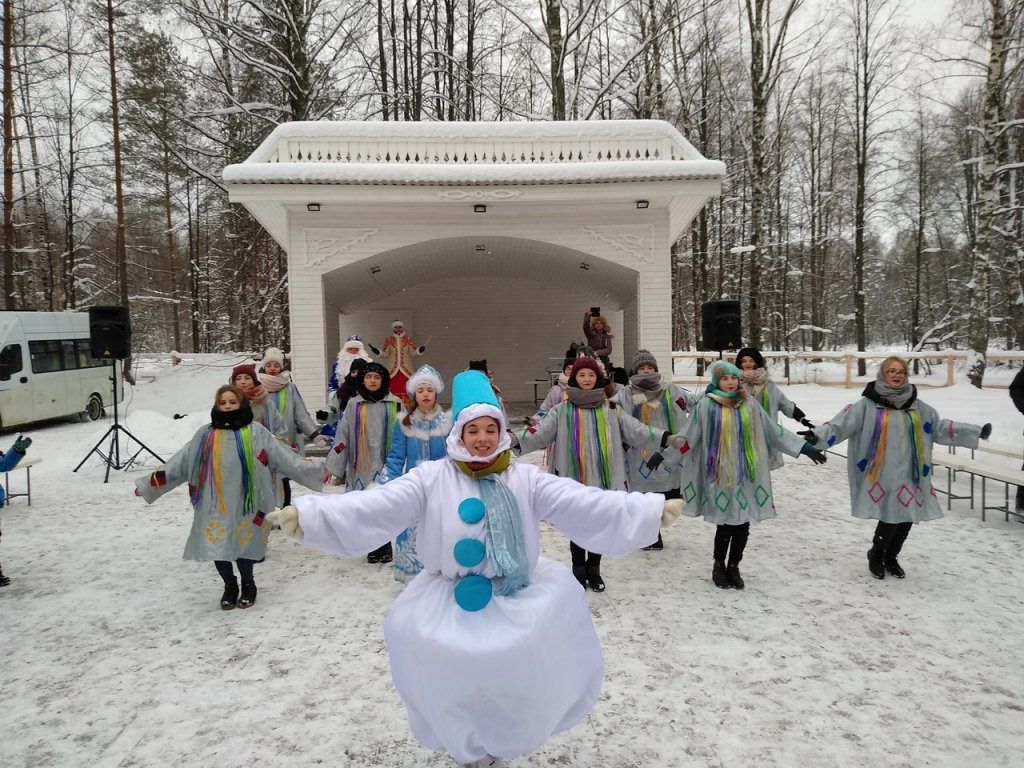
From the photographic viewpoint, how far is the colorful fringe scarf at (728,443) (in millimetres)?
4613

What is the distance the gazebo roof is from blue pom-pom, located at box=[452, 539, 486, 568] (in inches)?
350

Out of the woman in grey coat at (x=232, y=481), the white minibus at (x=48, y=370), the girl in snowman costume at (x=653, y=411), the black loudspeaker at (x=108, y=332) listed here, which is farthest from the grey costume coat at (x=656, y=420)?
the white minibus at (x=48, y=370)

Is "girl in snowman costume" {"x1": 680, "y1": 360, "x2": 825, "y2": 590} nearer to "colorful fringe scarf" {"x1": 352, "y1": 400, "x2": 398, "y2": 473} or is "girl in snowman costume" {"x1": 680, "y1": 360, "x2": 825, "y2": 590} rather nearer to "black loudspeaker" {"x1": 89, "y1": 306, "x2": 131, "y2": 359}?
"colorful fringe scarf" {"x1": 352, "y1": 400, "x2": 398, "y2": 473}

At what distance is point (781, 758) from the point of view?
2674 mm

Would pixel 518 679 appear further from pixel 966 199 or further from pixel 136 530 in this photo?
pixel 966 199

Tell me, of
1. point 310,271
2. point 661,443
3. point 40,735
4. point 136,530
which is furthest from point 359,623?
point 310,271

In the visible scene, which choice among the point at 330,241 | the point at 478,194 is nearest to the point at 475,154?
the point at 478,194

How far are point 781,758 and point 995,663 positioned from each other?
1746mm

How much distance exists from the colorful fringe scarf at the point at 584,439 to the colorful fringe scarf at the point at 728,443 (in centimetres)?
81

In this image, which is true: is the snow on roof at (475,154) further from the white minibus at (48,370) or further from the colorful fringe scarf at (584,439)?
the colorful fringe scarf at (584,439)

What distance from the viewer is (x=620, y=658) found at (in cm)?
361

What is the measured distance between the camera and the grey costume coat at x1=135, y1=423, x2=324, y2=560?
423 cm

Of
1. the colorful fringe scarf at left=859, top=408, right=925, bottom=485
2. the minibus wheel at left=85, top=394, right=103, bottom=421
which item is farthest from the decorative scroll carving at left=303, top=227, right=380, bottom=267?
the colorful fringe scarf at left=859, top=408, right=925, bottom=485

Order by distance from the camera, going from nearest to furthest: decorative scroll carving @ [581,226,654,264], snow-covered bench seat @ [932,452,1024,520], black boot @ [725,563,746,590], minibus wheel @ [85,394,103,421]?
black boot @ [725,563,746,590], snow-covered bench seat @ [932,452,1024,520], decorative scroll carving @ [581,226,654,264], minibus wheel @ [85,394,103,421]
